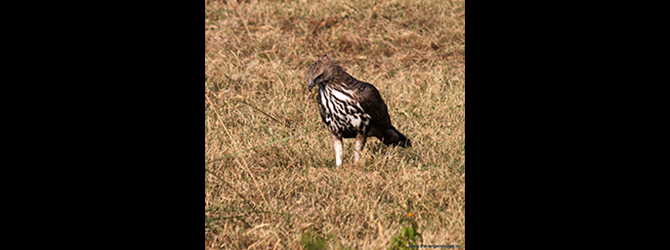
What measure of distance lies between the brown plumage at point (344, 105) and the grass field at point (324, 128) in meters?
0.19

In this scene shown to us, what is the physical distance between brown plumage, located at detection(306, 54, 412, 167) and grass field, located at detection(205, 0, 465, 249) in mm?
185

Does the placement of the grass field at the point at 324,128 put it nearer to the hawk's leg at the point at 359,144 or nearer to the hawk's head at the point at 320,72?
the hawk's leg at the point at 359,144

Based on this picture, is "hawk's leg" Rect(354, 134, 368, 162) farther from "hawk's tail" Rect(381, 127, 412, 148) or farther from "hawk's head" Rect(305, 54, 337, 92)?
"hawk's head" Rect(305, 54, 337, 92)

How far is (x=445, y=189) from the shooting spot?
4.11 metres

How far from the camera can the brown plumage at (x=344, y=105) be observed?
461 centimetres

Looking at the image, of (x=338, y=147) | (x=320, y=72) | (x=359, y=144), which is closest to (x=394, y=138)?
(x=359, y=144)

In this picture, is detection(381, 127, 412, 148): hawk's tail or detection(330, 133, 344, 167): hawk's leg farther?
detection(381, 127, 412, 148): hawk's tail

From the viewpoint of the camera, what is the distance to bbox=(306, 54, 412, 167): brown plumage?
181 inches

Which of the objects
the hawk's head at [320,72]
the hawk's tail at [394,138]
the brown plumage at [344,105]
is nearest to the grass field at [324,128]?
the hawk's tail at [394,138]

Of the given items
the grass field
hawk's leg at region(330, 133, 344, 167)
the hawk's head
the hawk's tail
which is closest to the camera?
the grass field

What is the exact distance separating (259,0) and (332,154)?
4677 millimetres

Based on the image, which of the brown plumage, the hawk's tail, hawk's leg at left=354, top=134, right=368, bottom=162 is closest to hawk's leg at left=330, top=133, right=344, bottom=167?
the brown plumage
